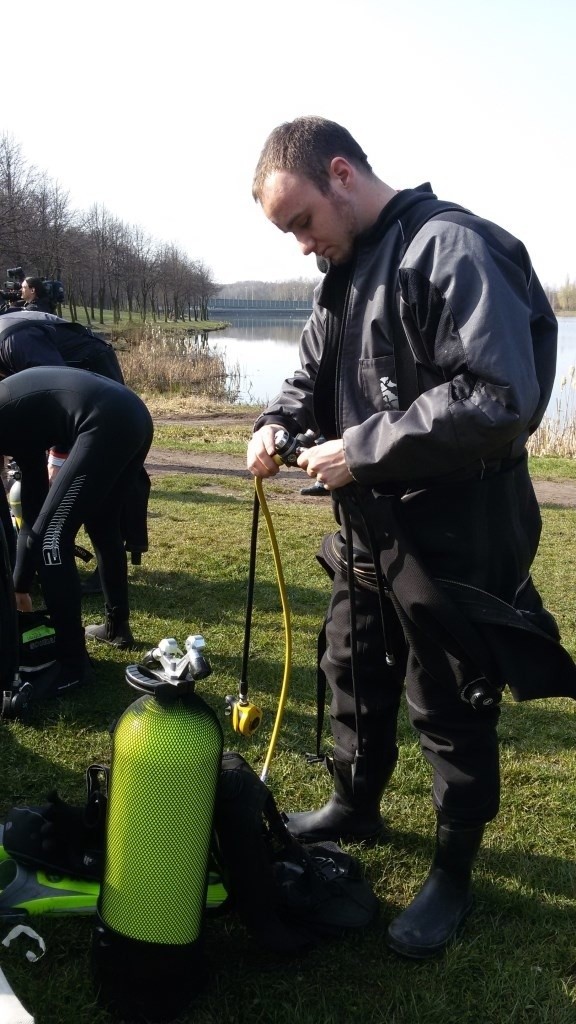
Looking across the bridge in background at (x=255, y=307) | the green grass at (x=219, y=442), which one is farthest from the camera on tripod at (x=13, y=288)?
the bridge in background at (x=255, y=307)

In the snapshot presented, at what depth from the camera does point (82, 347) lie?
5.29 metres

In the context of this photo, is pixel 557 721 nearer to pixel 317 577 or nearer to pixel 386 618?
pixel 386 618

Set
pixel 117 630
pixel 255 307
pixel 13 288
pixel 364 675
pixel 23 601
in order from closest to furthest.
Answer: pixel 364 675
pixel 23 601
pixel 117 630
pixel 13 288
pixel 255 307

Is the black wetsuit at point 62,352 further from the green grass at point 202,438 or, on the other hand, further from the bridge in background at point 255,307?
the bridge in background at point 255,307

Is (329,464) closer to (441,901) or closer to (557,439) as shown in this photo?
(441,901)

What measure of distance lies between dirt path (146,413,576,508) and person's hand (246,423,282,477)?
7.30 metres

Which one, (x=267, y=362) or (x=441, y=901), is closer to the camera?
(x=441, y=901)

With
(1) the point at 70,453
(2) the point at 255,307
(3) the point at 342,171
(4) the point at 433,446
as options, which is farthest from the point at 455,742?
(2) the point at 255,307

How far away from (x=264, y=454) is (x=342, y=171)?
81cm

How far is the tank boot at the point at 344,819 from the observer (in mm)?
2957

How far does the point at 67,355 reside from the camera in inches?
205

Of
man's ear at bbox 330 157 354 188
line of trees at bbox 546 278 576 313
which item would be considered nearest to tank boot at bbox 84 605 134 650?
man's ear at bbox 330 157 354 188

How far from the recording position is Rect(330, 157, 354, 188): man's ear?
2229 mm

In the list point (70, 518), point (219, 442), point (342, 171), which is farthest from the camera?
point (219, 442)
